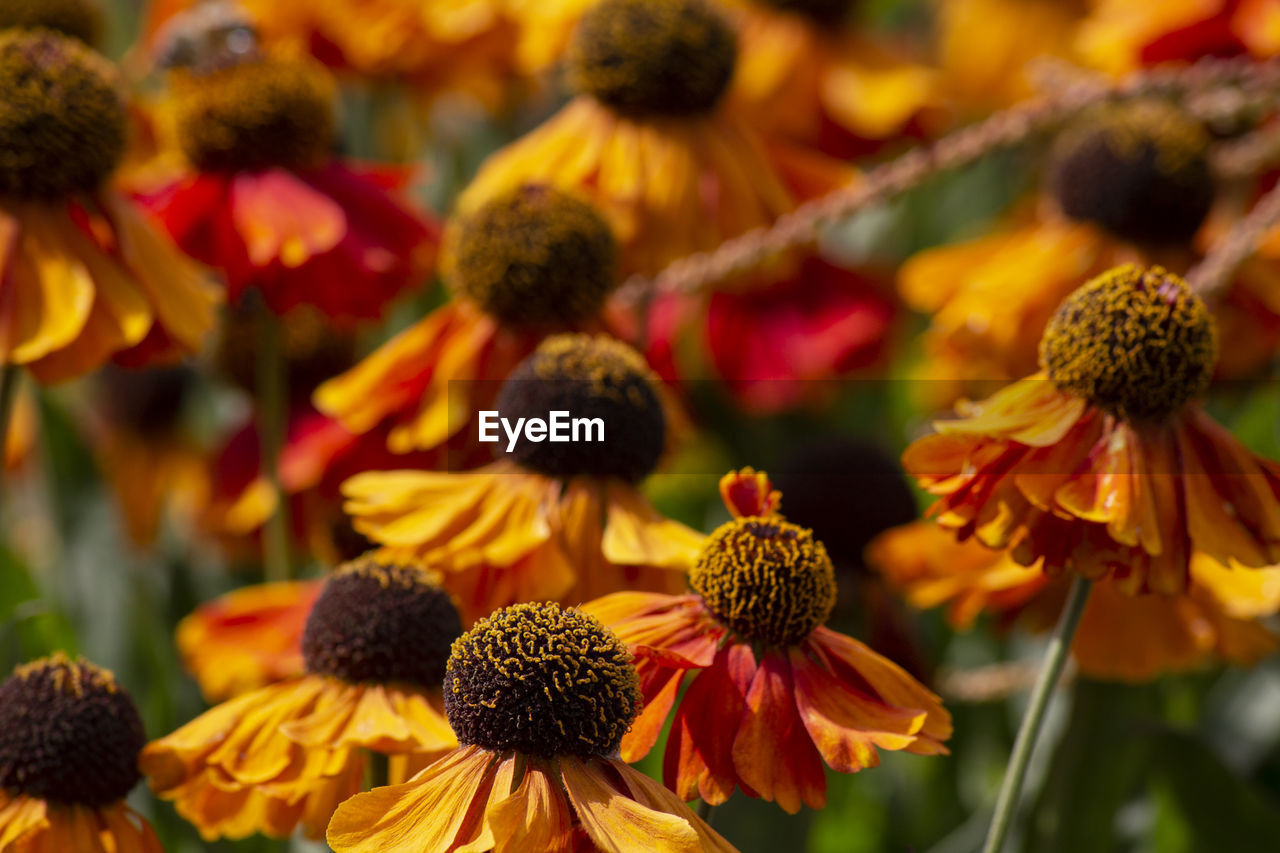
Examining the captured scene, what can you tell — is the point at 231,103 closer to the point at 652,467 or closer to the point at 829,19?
the point at 652,467

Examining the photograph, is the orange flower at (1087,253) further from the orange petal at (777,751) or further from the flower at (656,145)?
the orange petal at (777,751)

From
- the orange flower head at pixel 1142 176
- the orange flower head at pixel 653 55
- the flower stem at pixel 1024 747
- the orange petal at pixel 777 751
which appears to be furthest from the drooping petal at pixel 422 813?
the orange flower head at pixel 1142 176

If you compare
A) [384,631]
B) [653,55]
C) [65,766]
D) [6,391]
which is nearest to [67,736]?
[65,766]

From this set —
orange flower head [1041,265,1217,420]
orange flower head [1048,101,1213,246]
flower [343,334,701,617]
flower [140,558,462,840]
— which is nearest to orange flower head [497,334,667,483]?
flower [343,334,701,617]

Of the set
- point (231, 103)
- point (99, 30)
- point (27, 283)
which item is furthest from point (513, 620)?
point (99, 30)

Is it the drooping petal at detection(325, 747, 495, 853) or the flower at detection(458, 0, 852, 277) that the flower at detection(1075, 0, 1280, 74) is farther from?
the drooping petal at detection(325, 747, 495, 853)

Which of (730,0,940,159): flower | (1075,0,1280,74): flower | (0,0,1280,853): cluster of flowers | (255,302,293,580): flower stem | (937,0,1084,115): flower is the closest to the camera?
(0,0,1280,853): cluster of flowers
